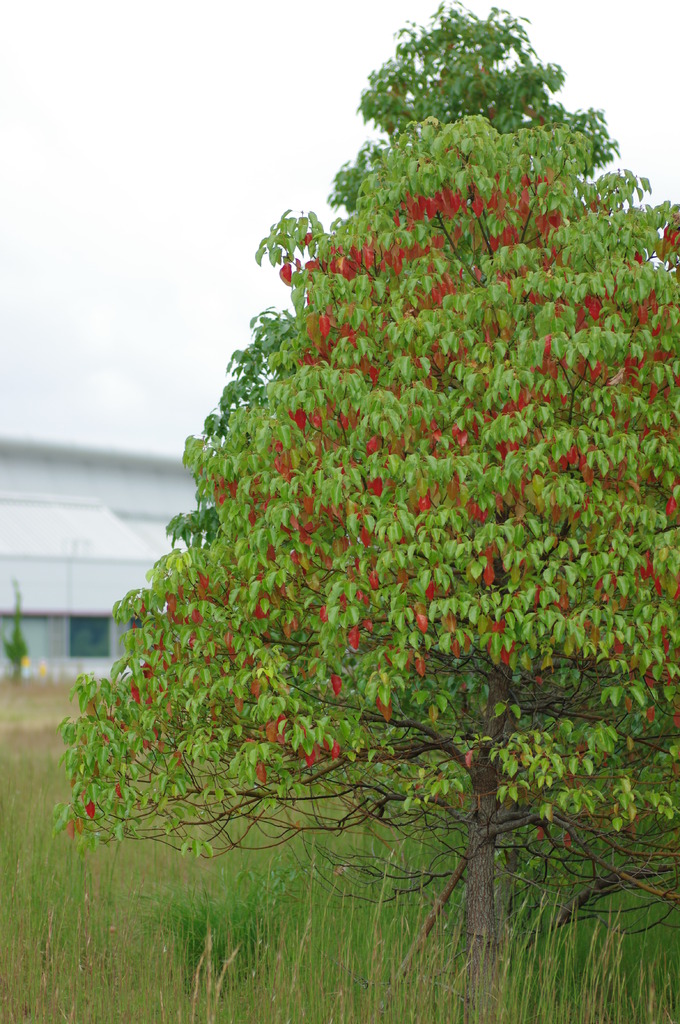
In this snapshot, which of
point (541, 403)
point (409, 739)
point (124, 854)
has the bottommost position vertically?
point (124, 854)

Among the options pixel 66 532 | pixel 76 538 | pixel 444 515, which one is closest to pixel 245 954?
pixel 444 515

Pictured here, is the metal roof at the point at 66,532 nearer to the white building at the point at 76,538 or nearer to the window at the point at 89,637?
the white building at the point at 76,538

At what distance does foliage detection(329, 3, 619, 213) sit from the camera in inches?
335

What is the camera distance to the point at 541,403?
4340 millimetres

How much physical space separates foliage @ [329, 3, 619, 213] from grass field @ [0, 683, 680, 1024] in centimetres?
556

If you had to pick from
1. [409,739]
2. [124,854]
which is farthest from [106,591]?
[409,739]

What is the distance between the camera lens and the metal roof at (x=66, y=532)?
30516 millimetres

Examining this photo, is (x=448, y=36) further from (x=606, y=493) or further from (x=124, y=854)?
(x=124, y=854)

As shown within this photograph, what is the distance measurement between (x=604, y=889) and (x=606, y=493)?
2.58m

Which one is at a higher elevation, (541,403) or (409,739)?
(541,403)

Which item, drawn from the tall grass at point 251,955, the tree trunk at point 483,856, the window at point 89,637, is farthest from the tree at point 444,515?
the window at point 89,637

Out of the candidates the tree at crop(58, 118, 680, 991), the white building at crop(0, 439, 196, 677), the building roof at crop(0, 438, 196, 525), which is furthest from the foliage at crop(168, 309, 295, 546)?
the building roof at crop(0, 438, 196, 525)

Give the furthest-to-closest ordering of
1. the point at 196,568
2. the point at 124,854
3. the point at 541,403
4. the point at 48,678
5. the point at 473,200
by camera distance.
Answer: the point at 48,678
the point at 124,854
the point at 473,200
the point at 196,568
the point at 541,403

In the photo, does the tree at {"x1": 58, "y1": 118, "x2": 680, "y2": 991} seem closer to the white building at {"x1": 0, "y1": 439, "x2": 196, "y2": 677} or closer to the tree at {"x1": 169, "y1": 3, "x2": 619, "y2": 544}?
the tree at {"x1": 169, "y1": 3, "x2": 619, "y2": 544}
